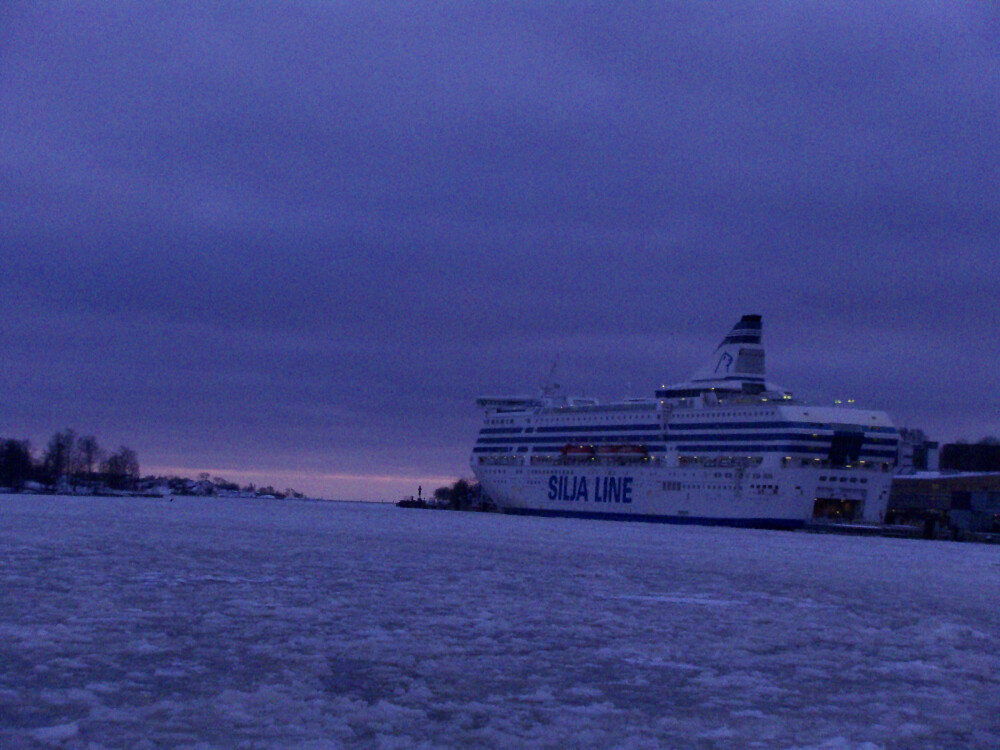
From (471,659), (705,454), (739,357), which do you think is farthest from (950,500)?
(471,659)

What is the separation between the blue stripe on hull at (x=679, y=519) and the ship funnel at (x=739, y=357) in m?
10.9

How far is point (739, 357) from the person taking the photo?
90.9m

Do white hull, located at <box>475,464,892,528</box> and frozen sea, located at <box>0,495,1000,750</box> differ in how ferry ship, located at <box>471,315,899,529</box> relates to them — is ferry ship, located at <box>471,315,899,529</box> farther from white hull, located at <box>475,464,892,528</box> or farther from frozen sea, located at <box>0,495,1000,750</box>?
frozen sea, located at <box>0,495,1000,750</box>

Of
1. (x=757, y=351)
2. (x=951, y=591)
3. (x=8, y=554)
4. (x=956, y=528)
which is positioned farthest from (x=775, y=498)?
(x=8, y=554)

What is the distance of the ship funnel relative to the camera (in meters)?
90.4

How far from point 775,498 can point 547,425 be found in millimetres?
24702

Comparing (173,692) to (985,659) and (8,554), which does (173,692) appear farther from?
(8,554)

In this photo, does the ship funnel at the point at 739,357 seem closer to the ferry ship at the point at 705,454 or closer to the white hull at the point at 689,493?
the ferry ship at the point at 705,454

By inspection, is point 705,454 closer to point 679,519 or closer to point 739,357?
point 679,519

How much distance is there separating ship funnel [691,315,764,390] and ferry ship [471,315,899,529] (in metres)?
0.10

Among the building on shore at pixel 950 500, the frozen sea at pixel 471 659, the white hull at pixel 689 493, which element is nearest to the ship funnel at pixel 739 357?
the white hull at pixel 689 493

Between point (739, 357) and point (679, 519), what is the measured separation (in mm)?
14180

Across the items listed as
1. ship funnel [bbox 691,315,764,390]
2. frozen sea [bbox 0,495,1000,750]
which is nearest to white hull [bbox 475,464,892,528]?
ship funnel [bbox 691,315,764,390]

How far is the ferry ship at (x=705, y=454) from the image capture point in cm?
7738
